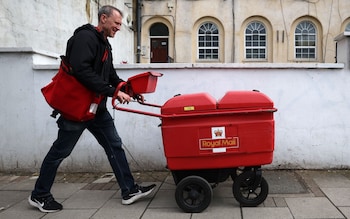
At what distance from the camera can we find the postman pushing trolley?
4.02 m

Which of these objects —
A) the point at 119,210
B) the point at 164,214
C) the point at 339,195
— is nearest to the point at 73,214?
the point at 119,210

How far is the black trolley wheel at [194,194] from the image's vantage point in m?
4.11

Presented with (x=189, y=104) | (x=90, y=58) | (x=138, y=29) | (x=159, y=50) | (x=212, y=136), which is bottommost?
(x=212, y=136)

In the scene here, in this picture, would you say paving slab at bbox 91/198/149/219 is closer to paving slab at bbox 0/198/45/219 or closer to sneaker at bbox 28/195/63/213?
sneaker at bbox 28/195/63/213

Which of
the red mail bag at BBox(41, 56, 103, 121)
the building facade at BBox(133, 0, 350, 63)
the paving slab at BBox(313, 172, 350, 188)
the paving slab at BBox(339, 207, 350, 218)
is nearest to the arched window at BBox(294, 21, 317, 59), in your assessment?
the building facade at BBox(133, 0, 350, 63)

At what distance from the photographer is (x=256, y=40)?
2064 cm

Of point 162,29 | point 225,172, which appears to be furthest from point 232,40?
point 225,172

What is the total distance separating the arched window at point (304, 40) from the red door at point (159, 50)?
22.5 ft

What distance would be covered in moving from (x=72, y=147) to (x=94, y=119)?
398 millimetres

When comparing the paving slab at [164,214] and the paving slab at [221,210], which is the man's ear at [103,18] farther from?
the paving slab at [221,210]

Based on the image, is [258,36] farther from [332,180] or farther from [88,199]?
[88,199]

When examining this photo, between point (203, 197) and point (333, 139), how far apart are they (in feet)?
8.48

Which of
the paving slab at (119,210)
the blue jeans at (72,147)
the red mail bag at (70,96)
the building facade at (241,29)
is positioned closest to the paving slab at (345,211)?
the paving slab at (119,210)

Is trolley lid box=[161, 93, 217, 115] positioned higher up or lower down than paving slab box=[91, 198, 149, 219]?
higher up
